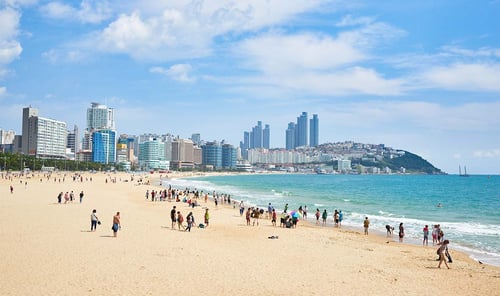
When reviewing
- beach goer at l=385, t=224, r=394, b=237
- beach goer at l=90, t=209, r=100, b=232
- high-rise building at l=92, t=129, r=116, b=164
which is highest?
high-rise building at l=92, t=129, r=116, b=164

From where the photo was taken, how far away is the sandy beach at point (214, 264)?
11320 mm

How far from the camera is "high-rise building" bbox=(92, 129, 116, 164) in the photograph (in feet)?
624

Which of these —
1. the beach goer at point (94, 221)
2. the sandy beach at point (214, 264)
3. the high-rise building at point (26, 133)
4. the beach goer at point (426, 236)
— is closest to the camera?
the sandy beach at point (214, 264)

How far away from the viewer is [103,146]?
632ft

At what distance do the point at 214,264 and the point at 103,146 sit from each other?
19061 cm

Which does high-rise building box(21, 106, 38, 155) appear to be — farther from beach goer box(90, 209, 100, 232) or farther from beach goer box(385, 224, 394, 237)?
beach goer box(385, 224, 394, 237)

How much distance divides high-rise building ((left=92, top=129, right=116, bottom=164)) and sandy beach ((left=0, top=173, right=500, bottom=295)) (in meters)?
177

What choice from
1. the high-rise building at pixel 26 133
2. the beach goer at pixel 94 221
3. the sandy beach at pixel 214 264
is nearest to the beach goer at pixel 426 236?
the sandy beach at pixel 214 264

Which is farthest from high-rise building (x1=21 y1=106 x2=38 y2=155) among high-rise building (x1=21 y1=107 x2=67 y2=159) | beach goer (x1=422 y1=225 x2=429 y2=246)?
beach goer (x1=422 y1=225 x2=429 y2=246)

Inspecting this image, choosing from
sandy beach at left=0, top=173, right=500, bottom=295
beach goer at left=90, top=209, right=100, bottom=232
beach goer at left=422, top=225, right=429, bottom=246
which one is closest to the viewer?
sandy beach at left=0, top=173, right=500, bottom=295

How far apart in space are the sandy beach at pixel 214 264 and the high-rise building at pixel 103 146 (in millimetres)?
176898

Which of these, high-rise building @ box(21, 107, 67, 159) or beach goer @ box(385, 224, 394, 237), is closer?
beach goer @ box(385, 224, 394, 237)

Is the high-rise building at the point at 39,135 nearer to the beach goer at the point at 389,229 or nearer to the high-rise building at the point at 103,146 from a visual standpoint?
the high-rise building at the point at 103,146

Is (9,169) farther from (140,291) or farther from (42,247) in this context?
(140,291)
